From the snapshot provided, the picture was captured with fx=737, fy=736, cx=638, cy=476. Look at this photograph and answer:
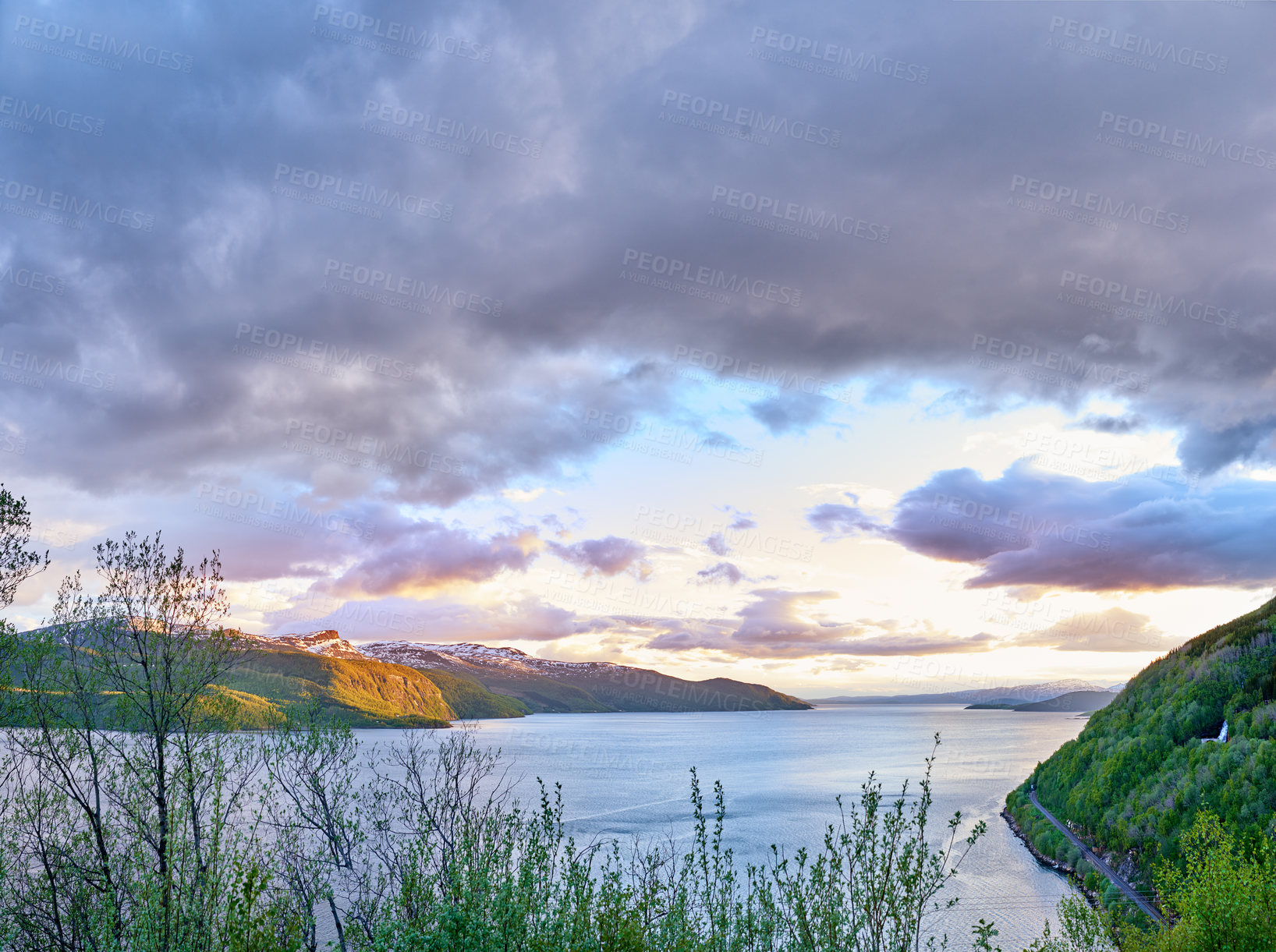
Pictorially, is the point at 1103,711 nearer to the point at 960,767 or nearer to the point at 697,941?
the point at 960,767

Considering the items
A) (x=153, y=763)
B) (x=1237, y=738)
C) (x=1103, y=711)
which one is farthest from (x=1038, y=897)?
(x=153, y=763)

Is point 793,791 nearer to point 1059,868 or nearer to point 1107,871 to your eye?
point 1059,868

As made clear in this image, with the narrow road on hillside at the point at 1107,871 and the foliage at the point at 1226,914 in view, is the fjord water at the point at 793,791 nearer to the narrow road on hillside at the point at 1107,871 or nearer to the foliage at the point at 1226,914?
the narrow road on hillside at the point at 1107,871

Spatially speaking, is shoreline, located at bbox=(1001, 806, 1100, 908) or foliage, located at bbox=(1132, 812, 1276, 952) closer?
foliage, located at bbox=(1132, 812, 1276, 952)

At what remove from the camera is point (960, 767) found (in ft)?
423

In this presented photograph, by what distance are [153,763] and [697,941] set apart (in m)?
20.3

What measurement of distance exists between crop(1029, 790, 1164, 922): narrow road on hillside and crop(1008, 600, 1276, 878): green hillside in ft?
3.01

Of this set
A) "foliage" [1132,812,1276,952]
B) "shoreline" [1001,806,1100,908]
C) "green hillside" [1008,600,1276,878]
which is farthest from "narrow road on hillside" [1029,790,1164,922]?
"foliage" [1132,812,1276,952]

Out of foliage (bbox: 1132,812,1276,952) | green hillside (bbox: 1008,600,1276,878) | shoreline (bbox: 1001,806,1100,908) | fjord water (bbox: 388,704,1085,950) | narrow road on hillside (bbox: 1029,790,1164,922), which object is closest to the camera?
foliage (bbox: 1132,812,1276,952)

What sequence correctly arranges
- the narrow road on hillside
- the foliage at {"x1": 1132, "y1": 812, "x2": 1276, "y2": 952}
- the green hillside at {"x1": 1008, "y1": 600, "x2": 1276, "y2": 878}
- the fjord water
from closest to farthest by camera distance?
the foliage at {"x1": 1132, "y1": 812, "x2": 1276, "y2": 952} → the narrow road on hillside → the green hillside at {"x1": 1008, "y1": 600, "x2": 1276, "y2": 878} → the fjord water

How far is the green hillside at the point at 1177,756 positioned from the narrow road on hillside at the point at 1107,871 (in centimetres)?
92

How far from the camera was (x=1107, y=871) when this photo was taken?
46625 mm

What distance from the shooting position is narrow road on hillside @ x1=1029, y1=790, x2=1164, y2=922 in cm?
4016

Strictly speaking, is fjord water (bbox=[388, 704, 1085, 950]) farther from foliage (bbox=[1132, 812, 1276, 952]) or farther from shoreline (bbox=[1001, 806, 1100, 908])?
foliage (bbox=[1132, 812, 1276, 952])
